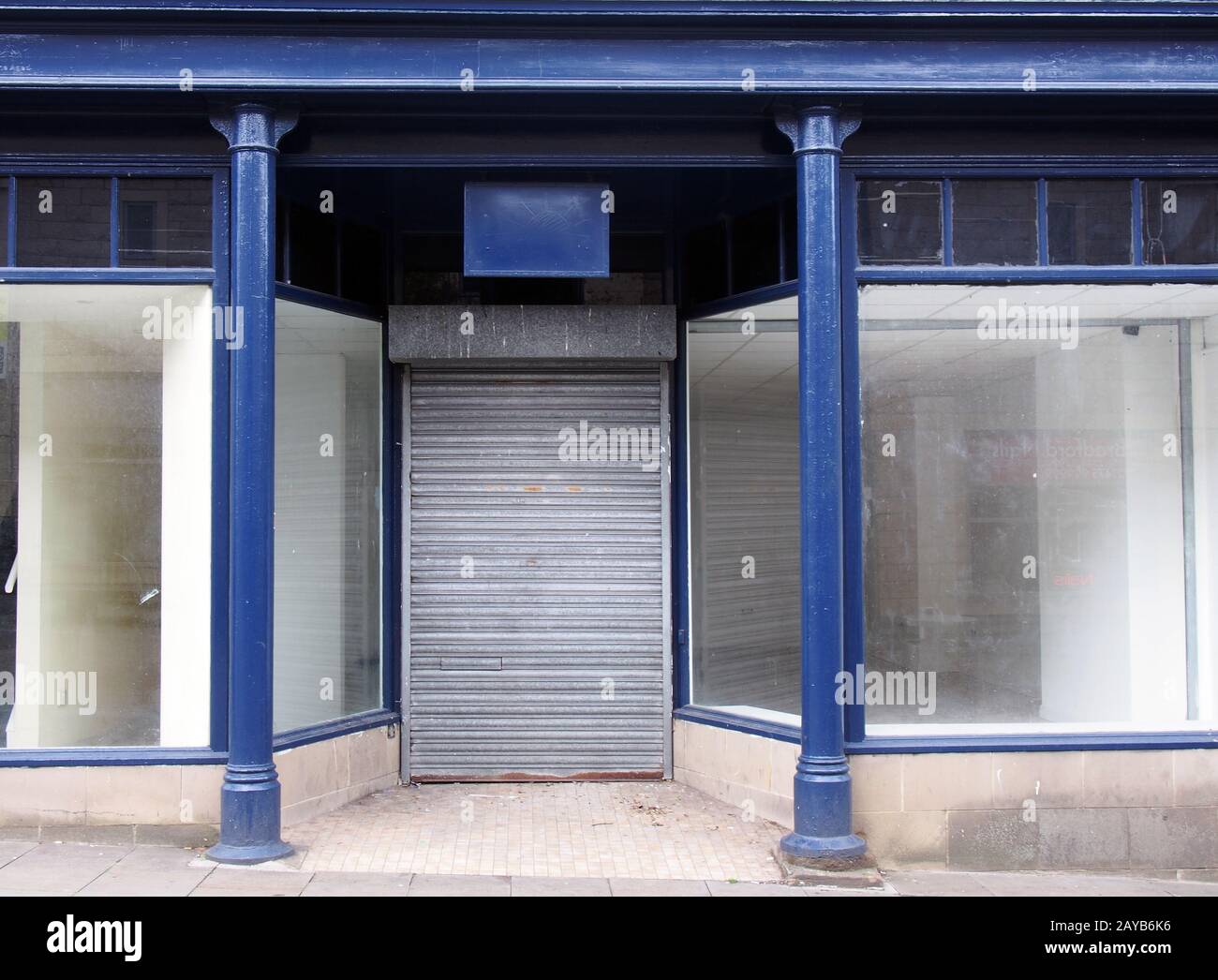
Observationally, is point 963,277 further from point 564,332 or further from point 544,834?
point 544,834

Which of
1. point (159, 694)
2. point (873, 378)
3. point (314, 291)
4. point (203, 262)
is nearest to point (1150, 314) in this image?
point (873, 378)

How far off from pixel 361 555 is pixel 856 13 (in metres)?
4.86

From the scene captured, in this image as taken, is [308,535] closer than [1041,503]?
No

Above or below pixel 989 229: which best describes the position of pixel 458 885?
below

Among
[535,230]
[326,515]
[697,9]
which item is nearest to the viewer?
[697,9]

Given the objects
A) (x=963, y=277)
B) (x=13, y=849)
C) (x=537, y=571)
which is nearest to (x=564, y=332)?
(x=537, y=571)

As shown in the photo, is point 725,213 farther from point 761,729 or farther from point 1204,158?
point 761,729

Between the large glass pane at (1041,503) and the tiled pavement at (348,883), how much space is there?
1.02 m

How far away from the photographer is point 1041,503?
24.3 feet

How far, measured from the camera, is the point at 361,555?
813 centimetres

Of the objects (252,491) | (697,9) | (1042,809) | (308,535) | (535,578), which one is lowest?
(1042,809)

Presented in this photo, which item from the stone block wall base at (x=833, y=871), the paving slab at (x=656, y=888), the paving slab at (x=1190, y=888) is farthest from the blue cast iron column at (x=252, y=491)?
the paving slab at (x=1190, y=888)

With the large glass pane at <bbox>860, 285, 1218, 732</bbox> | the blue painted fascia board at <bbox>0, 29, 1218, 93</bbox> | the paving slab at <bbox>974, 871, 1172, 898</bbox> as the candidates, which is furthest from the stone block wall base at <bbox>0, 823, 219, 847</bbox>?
the paving slab at <bbox>974, 871, 1172, 898</bbox>

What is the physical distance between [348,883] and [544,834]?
1.39m
